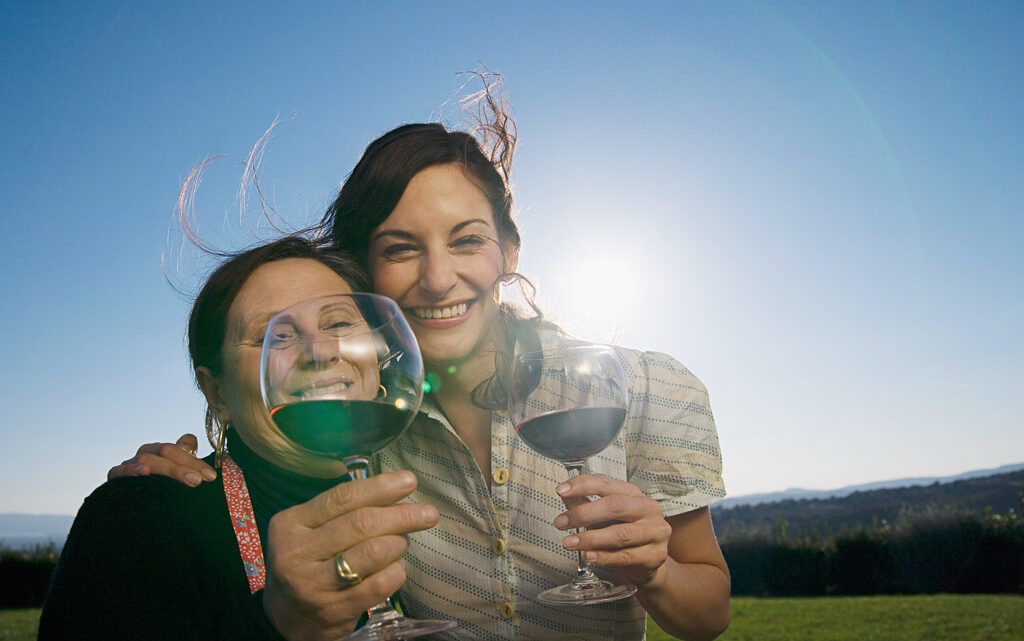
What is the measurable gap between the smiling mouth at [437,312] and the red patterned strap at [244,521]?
106 cm

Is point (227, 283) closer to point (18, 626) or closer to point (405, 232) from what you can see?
point (405, 232)

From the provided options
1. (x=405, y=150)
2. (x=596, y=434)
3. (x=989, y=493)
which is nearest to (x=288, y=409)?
(x=596, y=434)

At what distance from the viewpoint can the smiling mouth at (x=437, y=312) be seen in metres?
3.11

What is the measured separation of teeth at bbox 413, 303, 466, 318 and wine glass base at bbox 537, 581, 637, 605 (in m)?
1.34

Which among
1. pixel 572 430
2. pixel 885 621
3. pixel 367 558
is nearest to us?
pixel 367 558

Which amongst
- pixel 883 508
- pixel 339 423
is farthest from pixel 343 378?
pixel 883 508

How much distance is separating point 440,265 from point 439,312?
0.73 ft

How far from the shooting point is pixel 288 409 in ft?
5.76

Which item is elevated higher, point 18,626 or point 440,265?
point 440,265

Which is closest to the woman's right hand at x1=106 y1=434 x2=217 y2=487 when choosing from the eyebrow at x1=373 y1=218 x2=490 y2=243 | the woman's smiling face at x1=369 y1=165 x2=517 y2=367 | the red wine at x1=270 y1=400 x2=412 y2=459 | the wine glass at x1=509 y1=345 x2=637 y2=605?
the woman's smiling face at x1=369 y1=165 x2=517 y2=367

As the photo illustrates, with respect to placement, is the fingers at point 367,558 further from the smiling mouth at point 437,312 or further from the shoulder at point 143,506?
the smiling mouth at point 437,312

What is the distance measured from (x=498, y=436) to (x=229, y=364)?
1.24 meters

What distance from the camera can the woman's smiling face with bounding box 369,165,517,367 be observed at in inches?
122

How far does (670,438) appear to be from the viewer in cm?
300
